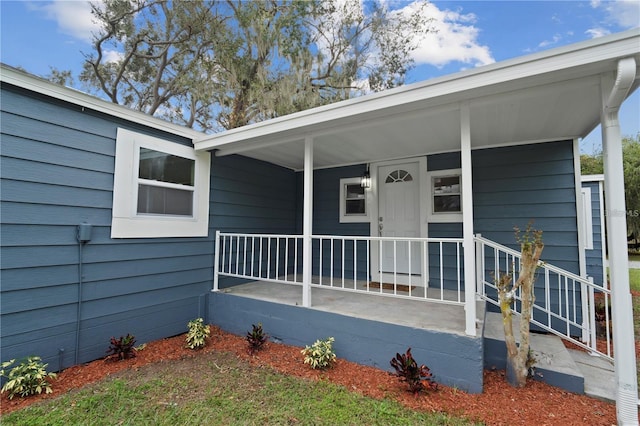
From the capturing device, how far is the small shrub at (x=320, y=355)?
2.94m

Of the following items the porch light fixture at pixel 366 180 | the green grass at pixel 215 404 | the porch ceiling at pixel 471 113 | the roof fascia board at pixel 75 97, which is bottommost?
the green grass at pixel 215 404

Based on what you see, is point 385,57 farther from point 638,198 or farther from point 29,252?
point 638,198

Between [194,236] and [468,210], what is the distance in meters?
3.50

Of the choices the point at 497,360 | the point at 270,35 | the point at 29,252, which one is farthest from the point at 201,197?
the point at 270,35

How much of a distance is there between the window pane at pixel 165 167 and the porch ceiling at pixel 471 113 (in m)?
0.35

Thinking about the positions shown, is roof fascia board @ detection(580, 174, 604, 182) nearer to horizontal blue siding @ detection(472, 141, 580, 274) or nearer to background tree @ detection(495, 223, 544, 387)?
horizontal blue siding @ detection(472, 141, 580, 274)

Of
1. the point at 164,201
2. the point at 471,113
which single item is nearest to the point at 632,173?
the point at 471,113

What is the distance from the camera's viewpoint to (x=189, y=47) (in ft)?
24.5

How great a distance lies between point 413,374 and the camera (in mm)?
2510

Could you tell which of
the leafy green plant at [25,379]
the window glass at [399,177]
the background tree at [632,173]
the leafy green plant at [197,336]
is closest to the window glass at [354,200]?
the window glass at [399,177]

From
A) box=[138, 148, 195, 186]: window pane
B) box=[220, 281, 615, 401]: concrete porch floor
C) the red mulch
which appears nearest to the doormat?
box=[220, 281, 615, 401]: concrete porch floor

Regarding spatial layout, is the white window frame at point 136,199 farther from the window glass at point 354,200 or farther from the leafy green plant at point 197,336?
the window glass at point 354,200

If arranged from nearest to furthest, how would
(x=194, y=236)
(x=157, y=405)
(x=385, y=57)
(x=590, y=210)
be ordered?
(x=157, y=405) → (x=194, y=236) → (x=590, y=210) → (x=385, y=57)

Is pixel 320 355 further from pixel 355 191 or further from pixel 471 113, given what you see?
pixel 355 191
